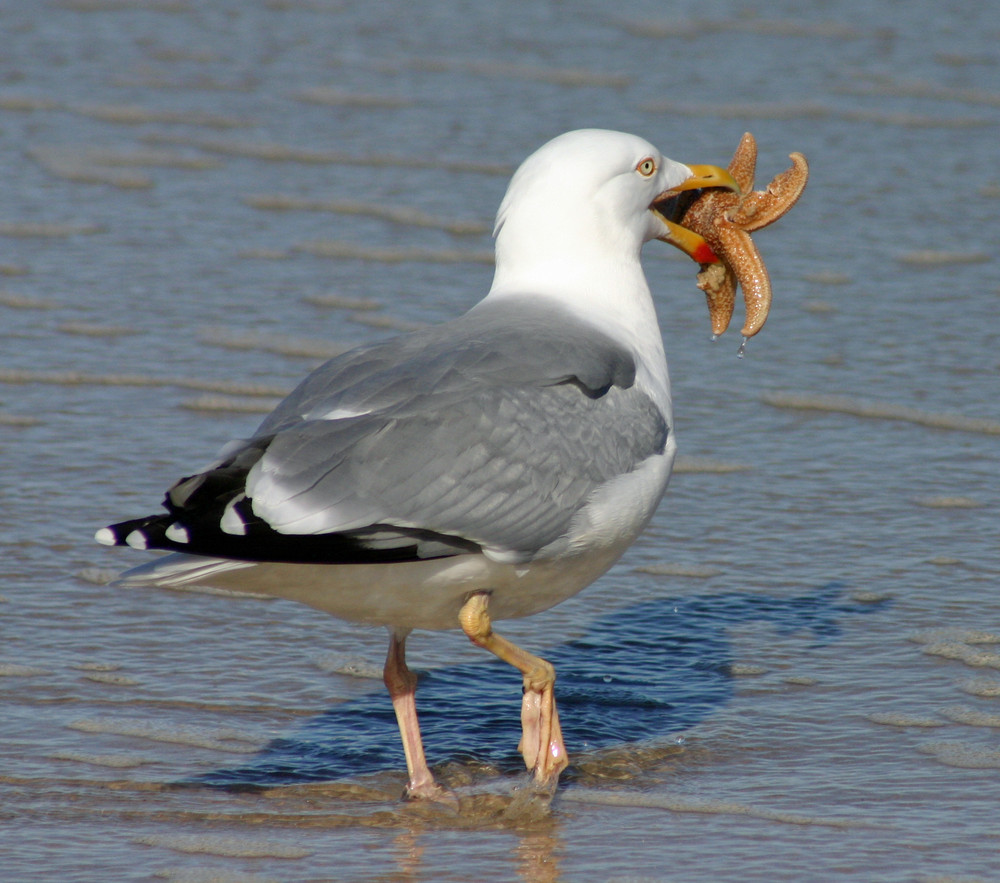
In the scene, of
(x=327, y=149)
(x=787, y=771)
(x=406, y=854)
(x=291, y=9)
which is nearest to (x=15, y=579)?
(x=406, y=854)

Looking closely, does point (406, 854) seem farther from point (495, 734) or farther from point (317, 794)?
point (495, 734)

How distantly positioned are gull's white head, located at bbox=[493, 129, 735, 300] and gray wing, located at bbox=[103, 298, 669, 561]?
282 mm

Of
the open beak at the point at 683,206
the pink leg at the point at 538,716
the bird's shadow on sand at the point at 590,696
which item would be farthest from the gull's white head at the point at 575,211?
the bird's shadow on sand at the point at 590,696

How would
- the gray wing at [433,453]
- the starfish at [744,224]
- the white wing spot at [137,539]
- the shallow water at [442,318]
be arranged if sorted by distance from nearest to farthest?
the white wing spot at [137,539], the gray wing at [433,453], the shallow water at [442,318], the starfish at [744,224]

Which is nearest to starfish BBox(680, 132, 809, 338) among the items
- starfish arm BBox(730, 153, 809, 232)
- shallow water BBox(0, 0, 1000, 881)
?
starfish arm BBox(730, 153, 809, 232)

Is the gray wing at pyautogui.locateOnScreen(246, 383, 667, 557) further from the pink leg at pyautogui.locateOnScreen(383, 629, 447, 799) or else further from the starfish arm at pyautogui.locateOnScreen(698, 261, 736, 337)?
the starfish arm at pyautogui.locateOnScreen(698, 261, 736, 337)

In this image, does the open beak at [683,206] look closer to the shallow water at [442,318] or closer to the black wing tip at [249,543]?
the shallow water at [442,318]

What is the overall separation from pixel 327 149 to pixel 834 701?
5728mm

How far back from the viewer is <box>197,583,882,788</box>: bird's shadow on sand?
4.36 metres

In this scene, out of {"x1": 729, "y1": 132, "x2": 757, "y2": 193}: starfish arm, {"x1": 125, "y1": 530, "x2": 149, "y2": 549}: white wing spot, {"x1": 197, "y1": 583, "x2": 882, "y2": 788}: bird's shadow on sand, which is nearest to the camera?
{"x1": 125, "y1": 530, "x2": 149, "y2": 549}: white wing spot

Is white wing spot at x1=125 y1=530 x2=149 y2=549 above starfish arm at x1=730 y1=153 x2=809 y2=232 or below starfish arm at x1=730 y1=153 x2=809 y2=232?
below

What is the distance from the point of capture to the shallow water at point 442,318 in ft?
13.1

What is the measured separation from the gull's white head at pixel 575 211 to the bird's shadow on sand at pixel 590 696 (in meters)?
1.09

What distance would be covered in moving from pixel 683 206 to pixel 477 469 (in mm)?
1512
